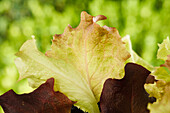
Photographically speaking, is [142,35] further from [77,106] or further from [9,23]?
[77,106]

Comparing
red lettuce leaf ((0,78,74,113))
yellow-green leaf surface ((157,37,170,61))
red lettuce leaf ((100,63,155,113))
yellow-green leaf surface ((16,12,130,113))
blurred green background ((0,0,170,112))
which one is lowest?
red lettuce leaf ((0,78,74,113))

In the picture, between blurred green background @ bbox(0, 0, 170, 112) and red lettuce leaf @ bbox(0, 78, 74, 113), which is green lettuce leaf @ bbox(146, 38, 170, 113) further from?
blurred green background @ bbox(0, 0, 170, 112)

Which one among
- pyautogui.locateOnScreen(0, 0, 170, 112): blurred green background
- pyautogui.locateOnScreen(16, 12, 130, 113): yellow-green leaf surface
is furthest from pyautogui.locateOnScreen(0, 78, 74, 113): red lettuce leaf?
pyautogui.locateOnScreen(0, 0, 170, 112): blurred green background

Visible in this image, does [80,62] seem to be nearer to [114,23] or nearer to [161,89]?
[161,89]

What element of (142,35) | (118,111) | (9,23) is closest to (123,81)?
(118,111)

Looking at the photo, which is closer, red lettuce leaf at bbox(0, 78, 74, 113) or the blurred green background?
red lettuce leaf at bbox(0, 78, 74, 113)

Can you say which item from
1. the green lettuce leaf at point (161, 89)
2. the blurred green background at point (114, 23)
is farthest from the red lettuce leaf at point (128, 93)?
the blurred green background at point (114, 23)

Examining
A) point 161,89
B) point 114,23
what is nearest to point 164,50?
point 161,89
